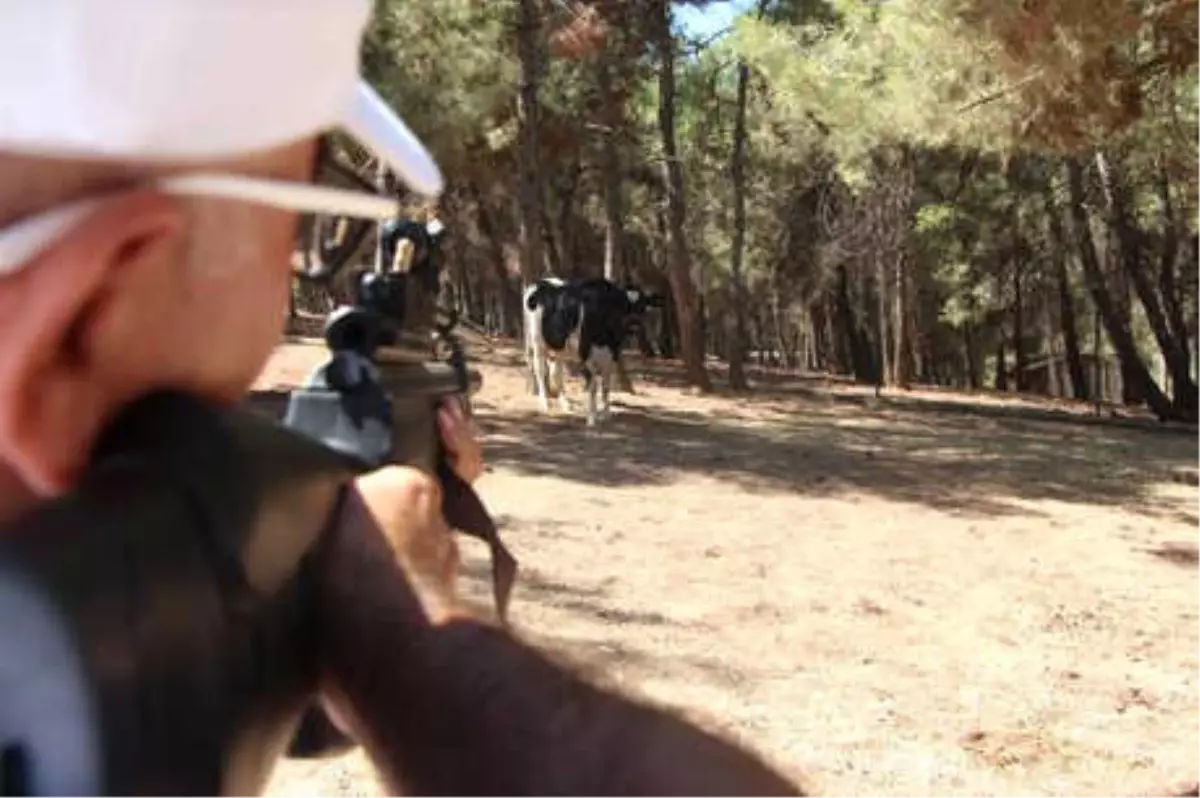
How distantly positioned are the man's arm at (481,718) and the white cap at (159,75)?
18 centimetres

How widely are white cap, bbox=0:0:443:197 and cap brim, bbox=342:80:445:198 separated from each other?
6 centimetres

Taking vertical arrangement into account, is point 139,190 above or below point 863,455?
above

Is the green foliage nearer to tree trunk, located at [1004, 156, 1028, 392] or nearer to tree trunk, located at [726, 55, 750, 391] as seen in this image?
tree trunk, located at [726, 55, 750, 391]

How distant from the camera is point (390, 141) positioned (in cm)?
67

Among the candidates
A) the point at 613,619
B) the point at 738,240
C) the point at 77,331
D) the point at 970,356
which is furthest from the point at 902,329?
the point at 77,331

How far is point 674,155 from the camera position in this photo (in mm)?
16250

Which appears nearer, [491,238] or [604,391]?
[604,391]

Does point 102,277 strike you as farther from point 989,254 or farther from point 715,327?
point 715,327

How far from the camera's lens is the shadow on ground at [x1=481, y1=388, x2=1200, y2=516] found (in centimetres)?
1047

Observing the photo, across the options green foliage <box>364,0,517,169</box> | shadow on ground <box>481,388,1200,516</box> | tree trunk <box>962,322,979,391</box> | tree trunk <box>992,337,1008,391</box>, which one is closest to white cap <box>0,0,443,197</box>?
shadow on ground <box>481,388,1200,516</box>

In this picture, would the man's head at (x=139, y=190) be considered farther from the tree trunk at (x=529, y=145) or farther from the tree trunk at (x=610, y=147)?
the tree trunk at (x=610, y=147)

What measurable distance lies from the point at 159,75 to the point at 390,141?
0.54 feet

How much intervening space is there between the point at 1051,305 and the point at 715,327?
11256 millimetres

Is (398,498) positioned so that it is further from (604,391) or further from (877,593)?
(604,391)
